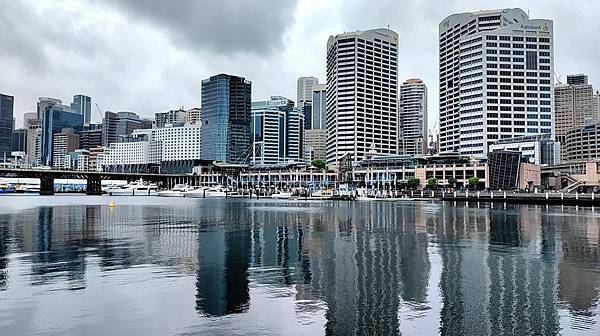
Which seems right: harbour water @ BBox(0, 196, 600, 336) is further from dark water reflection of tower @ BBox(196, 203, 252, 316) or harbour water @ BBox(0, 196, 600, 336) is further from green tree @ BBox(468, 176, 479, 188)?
green tree @ BBox(468, 176, 479, 188)

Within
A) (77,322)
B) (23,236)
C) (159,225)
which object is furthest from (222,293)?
(159,225)

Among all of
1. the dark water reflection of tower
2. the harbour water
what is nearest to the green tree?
the harbour water

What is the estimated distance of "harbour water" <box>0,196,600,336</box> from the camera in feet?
66.8

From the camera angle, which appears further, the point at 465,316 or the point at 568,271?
the point at 568,271

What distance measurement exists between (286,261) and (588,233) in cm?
3935

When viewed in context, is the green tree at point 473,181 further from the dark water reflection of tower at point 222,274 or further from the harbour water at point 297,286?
the dark water reflection of tower at point 222,274

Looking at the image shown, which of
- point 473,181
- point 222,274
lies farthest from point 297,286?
point 473,181

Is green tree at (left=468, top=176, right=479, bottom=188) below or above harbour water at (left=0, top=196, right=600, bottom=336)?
above

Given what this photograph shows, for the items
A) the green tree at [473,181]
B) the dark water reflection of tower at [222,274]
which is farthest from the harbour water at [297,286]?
the green tree at [473,181]

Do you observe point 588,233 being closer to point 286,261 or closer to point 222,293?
point 286,261

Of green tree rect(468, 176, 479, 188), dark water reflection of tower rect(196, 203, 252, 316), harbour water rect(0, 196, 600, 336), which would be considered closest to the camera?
harbour water rect(0, 196, 600, 336)

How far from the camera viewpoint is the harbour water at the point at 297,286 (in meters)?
20.4

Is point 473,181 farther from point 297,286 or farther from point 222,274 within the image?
point 297,286

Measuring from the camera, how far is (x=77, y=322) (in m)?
20.6
